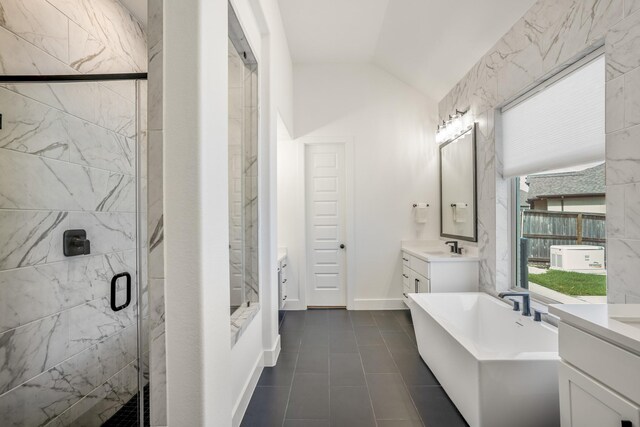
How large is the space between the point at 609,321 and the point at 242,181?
2.06 meters

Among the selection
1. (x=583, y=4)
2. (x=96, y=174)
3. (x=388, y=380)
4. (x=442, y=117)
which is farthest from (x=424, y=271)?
(x=96, y=174)

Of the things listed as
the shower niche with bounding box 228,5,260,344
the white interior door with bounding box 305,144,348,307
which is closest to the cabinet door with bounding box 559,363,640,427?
the shower niche with bounding box 228,5,260,344

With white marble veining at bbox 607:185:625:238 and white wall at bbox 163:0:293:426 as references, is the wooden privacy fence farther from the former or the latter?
white wall at bbox 163:0:293:426

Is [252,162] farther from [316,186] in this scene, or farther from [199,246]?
[316,186]

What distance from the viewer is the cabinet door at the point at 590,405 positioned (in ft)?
3.25

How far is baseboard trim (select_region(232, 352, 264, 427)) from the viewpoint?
191cm

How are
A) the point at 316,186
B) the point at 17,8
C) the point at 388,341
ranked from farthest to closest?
the point at 316,186, the point at 388,341, the point at 17,8

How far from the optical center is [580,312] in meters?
1.22

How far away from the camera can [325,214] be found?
443 cm

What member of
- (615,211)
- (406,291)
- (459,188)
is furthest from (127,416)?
(459,188)

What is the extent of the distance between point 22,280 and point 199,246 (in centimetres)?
100

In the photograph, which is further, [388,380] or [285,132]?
[285,132]

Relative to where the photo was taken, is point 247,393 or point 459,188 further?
point 459,188

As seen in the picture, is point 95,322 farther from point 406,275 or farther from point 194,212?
point 406,275
